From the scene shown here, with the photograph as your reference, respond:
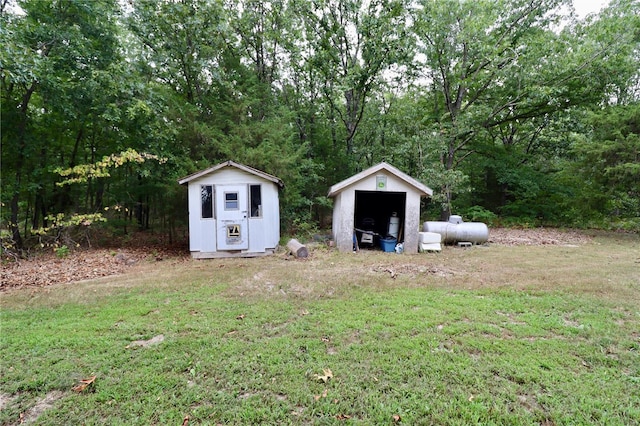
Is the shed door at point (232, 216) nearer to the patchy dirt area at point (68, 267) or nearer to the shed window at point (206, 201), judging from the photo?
the shed window at point (206, 201)

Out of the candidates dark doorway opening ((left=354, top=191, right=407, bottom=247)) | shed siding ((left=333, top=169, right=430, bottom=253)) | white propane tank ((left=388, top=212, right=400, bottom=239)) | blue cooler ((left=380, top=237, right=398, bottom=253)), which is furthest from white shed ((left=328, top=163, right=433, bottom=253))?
dark doorway opening ((left=354, top=191, right=407, bottom=247))

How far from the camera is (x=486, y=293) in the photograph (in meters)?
4.69

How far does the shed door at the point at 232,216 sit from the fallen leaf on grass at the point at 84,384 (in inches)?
219

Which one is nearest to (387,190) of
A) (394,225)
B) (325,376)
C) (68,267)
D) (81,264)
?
(394,225)

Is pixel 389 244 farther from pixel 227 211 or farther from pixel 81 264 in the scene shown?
pixel 81 264

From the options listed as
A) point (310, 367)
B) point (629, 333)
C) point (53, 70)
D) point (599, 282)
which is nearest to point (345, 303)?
point (310, 367)

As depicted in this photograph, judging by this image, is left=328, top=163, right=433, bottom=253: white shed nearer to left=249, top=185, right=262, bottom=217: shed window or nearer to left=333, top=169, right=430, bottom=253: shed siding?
left=333, top=169, right=430, bottom=253: shed siding

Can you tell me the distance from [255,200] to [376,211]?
5480 millimetres

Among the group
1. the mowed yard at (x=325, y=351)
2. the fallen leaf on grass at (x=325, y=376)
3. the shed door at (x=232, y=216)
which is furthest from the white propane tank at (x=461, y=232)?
the fallen leaf on grass at (x=325, y=376)

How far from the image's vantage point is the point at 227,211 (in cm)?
804

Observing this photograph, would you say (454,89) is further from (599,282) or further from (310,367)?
(310,367)

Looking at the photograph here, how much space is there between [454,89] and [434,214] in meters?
6.72

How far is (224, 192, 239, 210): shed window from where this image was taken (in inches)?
315

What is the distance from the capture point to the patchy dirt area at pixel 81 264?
557 cm
